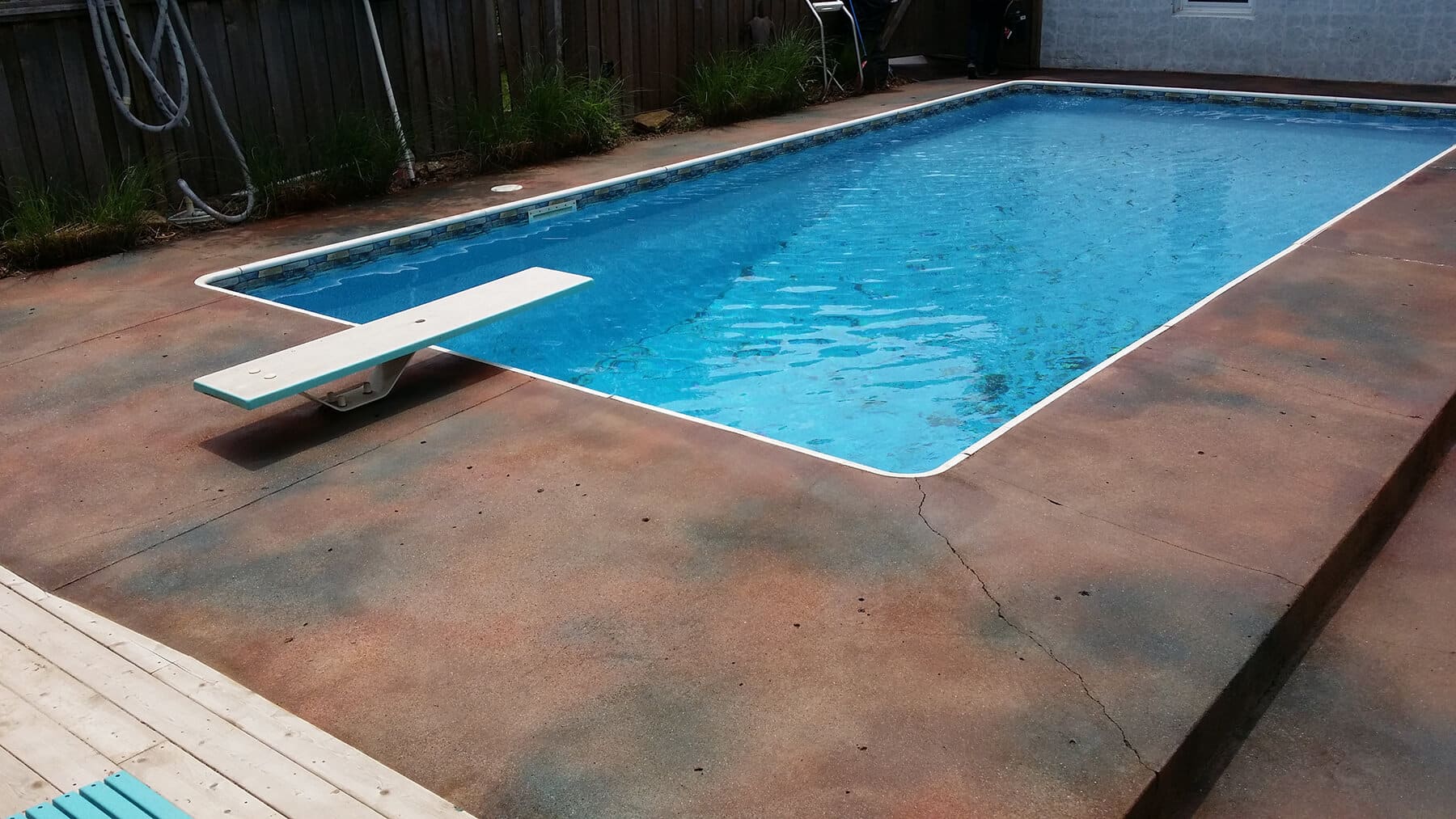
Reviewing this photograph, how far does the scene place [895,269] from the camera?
6277mm

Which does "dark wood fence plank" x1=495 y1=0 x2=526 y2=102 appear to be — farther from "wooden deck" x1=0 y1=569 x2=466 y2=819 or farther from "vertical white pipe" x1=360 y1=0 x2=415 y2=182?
"wooden deck" x1=0 y1=569 x2=466 y2=819

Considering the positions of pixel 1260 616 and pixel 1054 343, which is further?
pixel 1054 343

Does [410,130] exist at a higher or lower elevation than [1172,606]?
higher

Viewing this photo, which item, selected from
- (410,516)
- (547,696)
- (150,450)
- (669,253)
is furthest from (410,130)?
(547,696)

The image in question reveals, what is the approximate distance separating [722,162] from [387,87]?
7.57 ft

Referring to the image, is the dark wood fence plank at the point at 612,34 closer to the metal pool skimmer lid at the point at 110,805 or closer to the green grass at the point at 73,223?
the green grass at the point at 73,223

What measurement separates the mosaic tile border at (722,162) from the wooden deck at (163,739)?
326 centimetres

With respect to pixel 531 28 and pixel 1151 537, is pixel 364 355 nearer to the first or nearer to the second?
pixel 1151 537

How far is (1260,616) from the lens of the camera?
104 inches

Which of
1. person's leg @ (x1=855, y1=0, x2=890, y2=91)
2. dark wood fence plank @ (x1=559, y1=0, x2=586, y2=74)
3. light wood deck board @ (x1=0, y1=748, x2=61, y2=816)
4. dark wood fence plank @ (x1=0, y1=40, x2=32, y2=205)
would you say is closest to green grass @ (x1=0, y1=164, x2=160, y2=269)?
dark wood fence plank @ (x1=0, y1=40, x2=32, y2=205)

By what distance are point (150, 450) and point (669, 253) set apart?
3.47 metres

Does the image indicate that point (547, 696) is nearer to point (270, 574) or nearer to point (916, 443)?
point (270, 574)

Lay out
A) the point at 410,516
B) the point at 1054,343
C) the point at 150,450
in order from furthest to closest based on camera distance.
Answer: the point at 1054,343 → the point at 150,450 → the point at 410,516

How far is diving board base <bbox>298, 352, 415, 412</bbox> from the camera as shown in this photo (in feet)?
12.8
